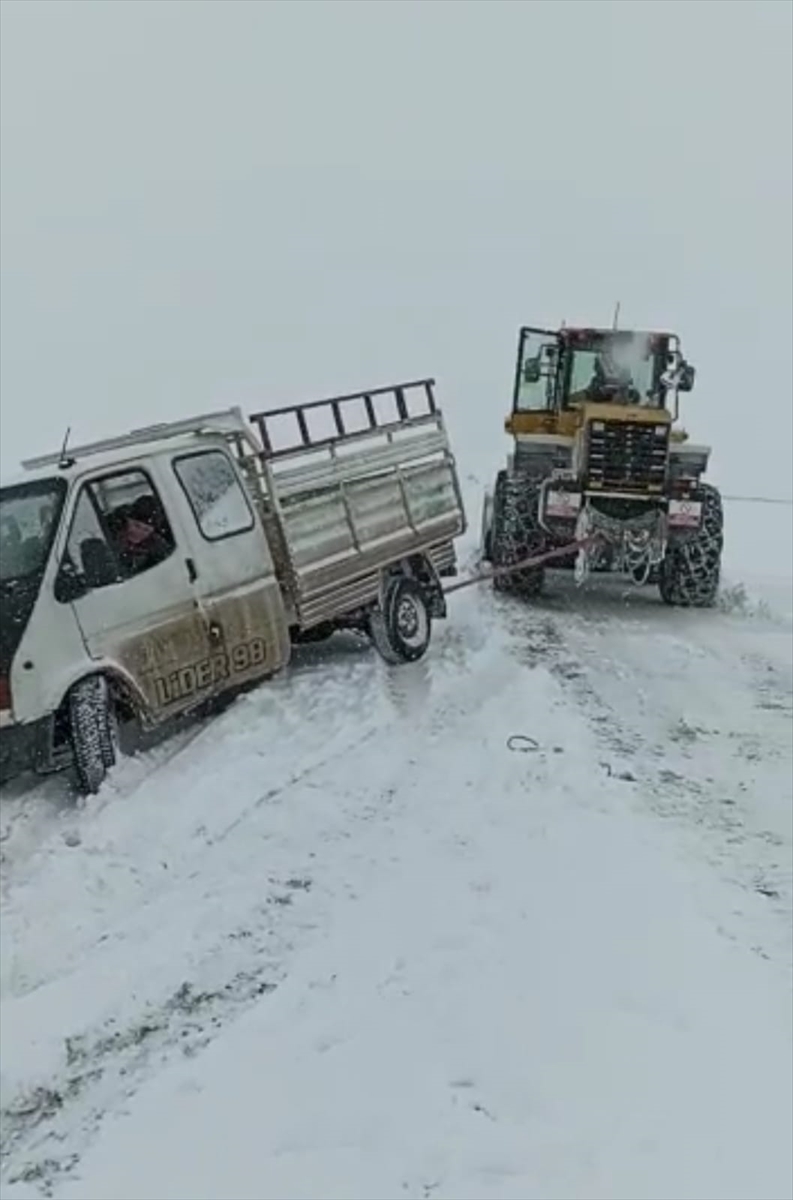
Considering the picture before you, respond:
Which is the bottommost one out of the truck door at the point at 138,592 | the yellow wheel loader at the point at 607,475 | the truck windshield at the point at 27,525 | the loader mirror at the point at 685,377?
the yellow wheel loader at the point at 607,475

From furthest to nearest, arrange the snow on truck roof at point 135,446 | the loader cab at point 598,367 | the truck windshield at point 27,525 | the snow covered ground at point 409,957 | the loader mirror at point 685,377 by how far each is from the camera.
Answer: the loader cab at point 598,367
the loader mirror at point 685,377
the snow on truck roof at point 135,446
the truck windshield at point 27,525
the snow covered ground at point 409,957

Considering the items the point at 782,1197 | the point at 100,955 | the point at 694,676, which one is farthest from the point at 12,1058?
the point at 694,676

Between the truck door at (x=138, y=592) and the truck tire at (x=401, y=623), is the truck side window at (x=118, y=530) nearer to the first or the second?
the truck door at (x=138, y=592)

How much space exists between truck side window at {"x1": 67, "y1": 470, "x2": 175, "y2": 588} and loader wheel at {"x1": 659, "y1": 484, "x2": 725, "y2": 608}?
23.0 ft

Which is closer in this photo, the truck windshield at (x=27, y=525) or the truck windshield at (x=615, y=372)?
the truck windshield at (x=27, y=525)

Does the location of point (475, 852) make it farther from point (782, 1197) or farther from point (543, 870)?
point (782, 1197)

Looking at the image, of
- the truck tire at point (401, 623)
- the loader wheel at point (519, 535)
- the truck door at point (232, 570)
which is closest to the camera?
the truck door at point (232, 570)

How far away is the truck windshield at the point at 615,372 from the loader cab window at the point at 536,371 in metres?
0.23

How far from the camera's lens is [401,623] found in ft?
35.0

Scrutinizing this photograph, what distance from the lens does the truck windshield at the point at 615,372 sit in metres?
15.6

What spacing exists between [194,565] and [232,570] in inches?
13.6

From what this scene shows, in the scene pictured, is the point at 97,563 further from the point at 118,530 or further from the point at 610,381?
the point at 610,381

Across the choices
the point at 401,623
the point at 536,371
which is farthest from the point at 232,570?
the point at 536,371

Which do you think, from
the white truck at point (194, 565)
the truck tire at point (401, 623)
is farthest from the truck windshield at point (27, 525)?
the truck tire at point (401, 623)
